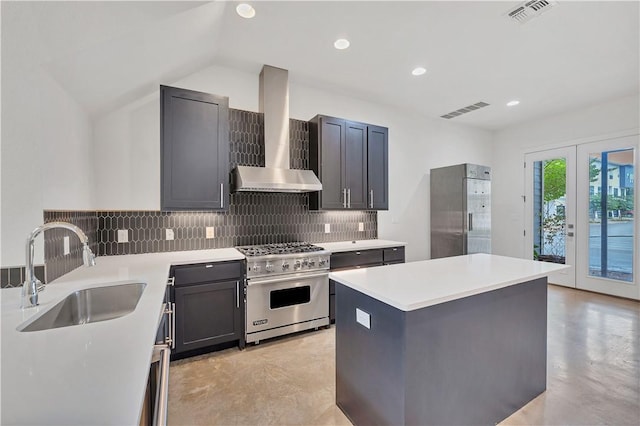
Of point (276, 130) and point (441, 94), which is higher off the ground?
point (441, 94)

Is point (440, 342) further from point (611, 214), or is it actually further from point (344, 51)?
point (611, 214)

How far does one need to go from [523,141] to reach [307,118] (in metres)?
4.45

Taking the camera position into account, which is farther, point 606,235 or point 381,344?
point 606,235

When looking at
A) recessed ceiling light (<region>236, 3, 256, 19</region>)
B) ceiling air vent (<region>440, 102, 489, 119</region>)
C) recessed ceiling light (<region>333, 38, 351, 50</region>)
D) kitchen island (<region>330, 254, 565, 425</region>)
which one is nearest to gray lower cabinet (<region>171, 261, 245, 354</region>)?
kitchen island (<region>330, 254, 565, 425</region>)

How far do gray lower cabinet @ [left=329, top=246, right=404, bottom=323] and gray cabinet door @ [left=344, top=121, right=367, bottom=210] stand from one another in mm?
627

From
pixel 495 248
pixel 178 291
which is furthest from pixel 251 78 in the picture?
pixel 495 248

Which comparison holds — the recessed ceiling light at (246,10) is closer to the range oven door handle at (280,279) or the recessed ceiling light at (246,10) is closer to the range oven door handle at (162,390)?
the range oven door handle at (280,279)

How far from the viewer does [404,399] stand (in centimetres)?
142

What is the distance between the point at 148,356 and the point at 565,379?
3.03 metres

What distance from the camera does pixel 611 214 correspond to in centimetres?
436

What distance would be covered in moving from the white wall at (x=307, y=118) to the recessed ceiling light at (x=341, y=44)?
97 centimetres

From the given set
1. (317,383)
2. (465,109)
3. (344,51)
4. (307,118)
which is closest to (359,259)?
(317,383)

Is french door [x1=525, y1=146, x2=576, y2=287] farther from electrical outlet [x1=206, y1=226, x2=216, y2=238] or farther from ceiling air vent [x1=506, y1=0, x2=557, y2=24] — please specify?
electrical outlet [x1=206, y1=226, x2=216, y2=238]

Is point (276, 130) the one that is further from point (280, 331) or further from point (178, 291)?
point (280, 331)
